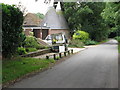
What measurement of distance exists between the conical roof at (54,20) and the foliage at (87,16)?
1.59 meters

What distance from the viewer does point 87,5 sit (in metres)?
38.7

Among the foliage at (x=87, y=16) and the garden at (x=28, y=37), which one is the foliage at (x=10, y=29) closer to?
the garden at (x=28, y=37)

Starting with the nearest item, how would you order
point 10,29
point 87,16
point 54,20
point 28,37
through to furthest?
point 10,29, point 28,37, point 87,16, point 54,20

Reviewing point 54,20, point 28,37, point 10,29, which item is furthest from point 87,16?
point 10,29

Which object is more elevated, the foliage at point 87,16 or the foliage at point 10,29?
the foliage at point 87,16

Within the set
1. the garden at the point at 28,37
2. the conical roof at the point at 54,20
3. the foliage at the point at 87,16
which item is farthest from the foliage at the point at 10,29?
the conical roof at the point at 54,20

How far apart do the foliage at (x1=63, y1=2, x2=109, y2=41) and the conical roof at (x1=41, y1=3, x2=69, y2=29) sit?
62.7 inches

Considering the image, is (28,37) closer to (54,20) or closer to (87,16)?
(54,20)

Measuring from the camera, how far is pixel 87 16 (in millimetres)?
40688

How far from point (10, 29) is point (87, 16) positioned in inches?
1229

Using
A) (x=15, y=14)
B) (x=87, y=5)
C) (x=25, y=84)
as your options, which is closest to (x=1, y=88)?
(x=25, y=84)

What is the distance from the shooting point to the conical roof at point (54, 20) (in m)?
41.5

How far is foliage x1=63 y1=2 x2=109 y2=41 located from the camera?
38312 mm

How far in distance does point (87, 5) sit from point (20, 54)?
88.9 ft
